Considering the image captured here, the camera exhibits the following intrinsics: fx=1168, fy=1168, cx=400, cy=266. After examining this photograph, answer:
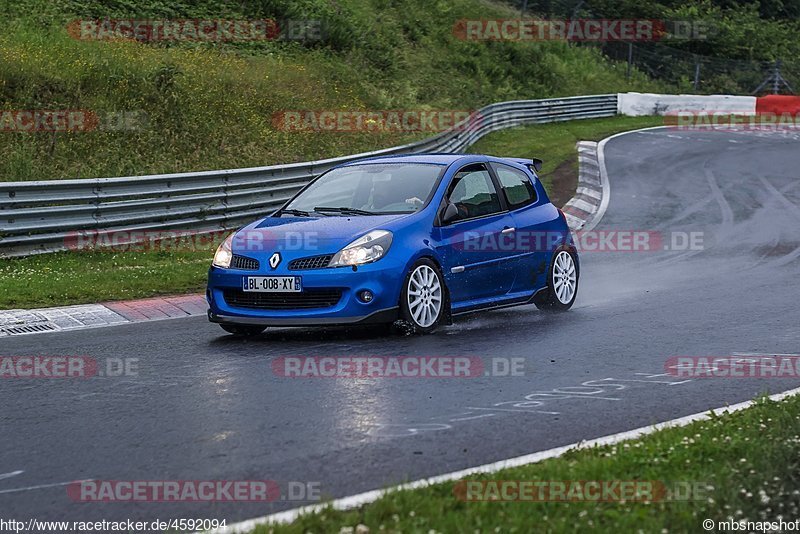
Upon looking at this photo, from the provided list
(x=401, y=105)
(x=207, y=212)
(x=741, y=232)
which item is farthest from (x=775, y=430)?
(x=401, y=105)

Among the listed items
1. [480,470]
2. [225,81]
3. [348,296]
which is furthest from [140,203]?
[225,81]

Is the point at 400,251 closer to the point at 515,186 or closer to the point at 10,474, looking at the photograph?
the point at 515,186

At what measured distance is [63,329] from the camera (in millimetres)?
10672

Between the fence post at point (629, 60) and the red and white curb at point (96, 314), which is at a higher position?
the fence post at point (629, 60)

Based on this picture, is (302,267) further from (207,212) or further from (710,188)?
(710,188)

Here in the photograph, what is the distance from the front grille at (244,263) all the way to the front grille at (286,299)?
0.20 m

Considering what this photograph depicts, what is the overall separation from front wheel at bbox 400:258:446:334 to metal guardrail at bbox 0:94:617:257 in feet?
21.0

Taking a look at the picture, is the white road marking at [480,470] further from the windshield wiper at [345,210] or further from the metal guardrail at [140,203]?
the metal guardrail at [140,203]

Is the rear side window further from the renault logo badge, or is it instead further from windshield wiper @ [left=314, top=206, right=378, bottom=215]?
the renault logo badge

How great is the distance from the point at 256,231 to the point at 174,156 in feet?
44.3

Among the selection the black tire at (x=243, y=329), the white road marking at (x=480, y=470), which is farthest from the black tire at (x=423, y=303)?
the white road marking at (x=480, y=470)

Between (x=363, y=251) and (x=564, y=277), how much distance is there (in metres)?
3.13

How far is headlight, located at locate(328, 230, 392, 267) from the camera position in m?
9.62

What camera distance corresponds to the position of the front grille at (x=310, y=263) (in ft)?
31.6
